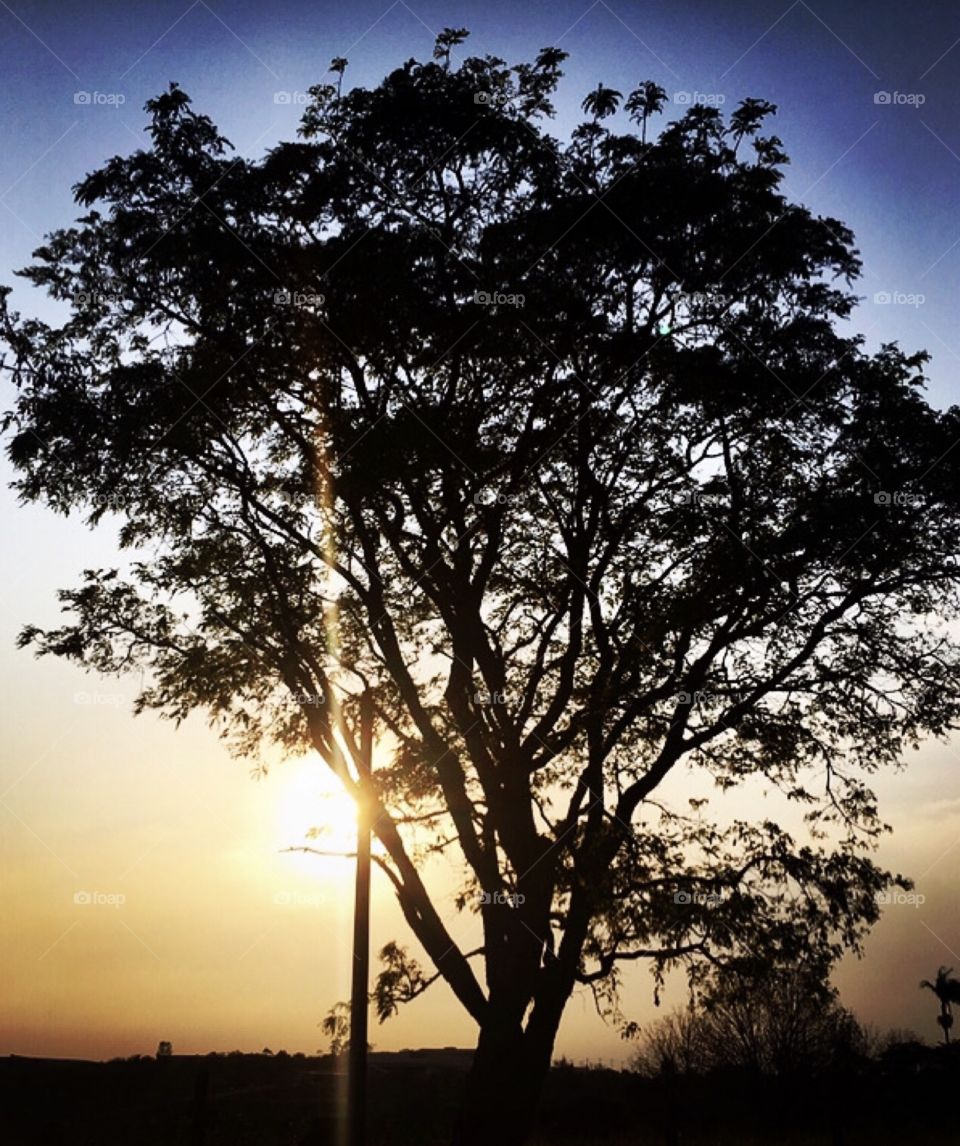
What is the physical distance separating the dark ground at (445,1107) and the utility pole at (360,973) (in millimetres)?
7759

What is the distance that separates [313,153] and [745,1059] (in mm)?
48353

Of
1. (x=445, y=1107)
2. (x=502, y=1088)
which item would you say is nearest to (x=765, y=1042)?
(x=445, y=1107)

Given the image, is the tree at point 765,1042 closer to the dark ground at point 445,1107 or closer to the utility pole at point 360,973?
the dark ground at point 445,1107

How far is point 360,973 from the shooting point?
16.2 m

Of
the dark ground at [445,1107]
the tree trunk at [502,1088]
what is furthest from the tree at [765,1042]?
the tree trunk at [502,1088]

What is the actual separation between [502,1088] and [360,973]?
2761 mm

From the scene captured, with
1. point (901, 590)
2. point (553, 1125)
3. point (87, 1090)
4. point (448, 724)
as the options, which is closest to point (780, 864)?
point (901, 590)

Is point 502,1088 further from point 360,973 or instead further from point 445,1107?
point 445,1107

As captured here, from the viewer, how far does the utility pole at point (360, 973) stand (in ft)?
50.6

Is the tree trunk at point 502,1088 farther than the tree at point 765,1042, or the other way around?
the tree at point 765,1042

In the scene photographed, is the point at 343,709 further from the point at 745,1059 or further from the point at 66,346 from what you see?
the point at 745,1059

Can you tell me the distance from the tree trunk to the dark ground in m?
7.45

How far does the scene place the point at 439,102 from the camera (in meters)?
16.0

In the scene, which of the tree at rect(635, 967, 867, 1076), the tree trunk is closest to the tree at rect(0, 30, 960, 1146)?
the tree trunk
